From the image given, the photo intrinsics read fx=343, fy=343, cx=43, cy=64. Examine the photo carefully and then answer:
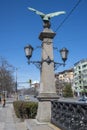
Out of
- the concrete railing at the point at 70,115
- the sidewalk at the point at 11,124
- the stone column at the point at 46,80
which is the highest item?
the stone column at the point at 46,80

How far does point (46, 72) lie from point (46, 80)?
1.22 ft

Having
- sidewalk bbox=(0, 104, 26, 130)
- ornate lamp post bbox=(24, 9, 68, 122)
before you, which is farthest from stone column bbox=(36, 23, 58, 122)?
sidewalk bbox=(0, 104, 26, 130)

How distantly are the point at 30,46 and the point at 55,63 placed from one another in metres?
1.53

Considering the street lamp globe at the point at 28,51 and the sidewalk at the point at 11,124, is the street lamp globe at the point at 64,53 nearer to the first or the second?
the street lamp globe at the point at 28,51

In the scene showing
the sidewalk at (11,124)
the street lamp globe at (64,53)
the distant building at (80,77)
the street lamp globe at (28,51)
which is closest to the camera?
the street lamp globe at (64,53)

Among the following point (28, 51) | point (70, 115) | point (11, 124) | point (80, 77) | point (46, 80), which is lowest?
point (11, 124)

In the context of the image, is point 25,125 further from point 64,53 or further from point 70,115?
point 70,115

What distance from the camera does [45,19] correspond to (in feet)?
54.3

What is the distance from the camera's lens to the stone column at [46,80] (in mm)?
15452

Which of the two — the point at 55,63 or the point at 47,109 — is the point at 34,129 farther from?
the point at 55,63

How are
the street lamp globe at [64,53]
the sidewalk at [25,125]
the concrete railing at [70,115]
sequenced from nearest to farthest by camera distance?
the concrete railing at [70,115] → the sidewalk at [25,125] → the street lamp globe at [64,53]

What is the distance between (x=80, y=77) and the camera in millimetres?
162625

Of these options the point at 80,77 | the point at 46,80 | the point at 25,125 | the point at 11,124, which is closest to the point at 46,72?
the point at 46,80

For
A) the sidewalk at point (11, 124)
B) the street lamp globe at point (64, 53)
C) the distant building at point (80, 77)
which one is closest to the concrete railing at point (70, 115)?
the street lamp globe at point (64, 53)
